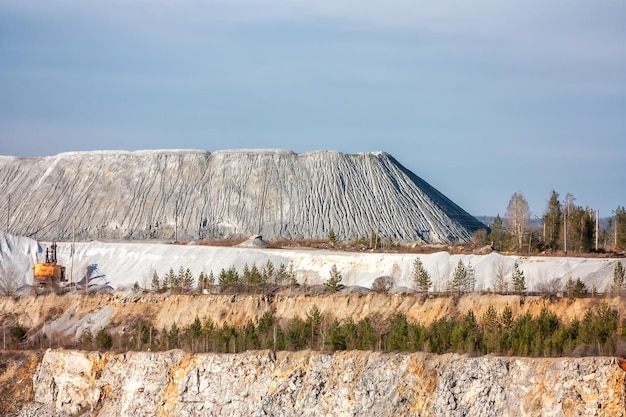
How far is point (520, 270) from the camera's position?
222 ft

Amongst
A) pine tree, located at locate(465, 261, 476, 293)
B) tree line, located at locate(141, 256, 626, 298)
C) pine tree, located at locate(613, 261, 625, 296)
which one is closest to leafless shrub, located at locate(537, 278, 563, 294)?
tree line, located at locate(141, 256, 626, 298)

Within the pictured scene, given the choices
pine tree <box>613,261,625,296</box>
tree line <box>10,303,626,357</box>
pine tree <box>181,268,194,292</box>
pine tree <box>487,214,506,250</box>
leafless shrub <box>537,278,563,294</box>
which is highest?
pine tree <box>487,214,506,250</box>

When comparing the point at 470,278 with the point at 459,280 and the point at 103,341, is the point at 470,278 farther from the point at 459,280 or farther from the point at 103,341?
the point at 103,341

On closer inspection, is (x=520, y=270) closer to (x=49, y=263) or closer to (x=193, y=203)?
(x=49, y=263)

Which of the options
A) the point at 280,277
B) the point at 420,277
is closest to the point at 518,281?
the point at 420,277

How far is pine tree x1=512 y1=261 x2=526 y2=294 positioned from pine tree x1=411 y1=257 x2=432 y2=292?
4.41m

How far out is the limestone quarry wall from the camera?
42375mm

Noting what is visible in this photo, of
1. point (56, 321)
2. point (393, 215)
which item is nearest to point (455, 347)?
point (56, 321)

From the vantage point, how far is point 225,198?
11500cm

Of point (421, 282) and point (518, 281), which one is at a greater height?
point (518, 281)

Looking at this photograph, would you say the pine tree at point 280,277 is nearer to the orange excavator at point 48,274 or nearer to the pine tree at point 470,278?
the pine tree at point 470,278

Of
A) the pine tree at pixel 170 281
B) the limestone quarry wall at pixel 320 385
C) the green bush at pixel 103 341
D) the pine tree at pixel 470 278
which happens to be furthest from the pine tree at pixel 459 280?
the pine tree at pixel 170 281

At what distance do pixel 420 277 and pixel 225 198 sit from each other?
51535mm

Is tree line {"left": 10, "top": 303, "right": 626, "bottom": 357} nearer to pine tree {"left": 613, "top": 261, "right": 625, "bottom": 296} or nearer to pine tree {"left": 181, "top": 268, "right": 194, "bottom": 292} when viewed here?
pine tree {"left": 613, "top": 261, "right": 625, "bottom": 296}
